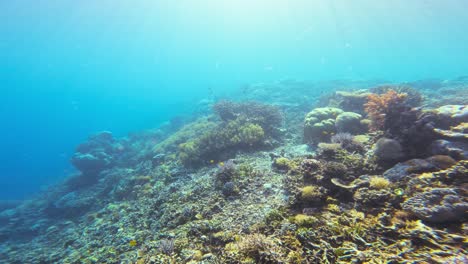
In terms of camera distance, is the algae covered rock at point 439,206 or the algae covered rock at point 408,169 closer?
the algae covered rock at point 439,206

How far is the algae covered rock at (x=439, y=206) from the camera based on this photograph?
3312mm

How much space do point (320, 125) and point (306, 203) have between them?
6.39 metres

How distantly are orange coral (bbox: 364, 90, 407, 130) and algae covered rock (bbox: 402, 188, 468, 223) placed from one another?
4.06 metres

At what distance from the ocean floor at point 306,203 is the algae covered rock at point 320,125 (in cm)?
5

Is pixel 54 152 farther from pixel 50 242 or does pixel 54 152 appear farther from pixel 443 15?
pixel 443 15

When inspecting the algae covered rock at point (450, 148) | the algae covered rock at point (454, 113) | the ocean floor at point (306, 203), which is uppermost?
the algae covered rock at point (454, 113)

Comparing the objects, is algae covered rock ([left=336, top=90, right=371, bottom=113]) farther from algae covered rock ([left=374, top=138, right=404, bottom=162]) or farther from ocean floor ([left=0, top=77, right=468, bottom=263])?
algae covered rock ([left=374, top=138, right=404, bottom=162])

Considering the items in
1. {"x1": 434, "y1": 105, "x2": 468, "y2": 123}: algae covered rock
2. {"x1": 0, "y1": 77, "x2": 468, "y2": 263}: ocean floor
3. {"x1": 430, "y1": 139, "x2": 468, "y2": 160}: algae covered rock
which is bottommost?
{"x1": 0, "y1": 77, "x2": 468, "y2": 263}: ocean floor

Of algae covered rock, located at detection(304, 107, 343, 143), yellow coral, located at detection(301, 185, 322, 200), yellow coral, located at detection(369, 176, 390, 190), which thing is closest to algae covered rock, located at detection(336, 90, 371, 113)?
algae covered rock, located at detection(304, 107, 343, 143)

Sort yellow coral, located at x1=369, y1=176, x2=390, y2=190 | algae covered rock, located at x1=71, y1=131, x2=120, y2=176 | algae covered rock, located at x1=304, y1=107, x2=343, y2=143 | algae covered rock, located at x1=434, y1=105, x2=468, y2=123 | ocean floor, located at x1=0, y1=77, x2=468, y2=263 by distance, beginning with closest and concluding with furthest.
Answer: ocean floor, located at x1=0, y1=77, x2=468, y2=263 < yellow coral, located at x1=369, y1=176, x2=390, y2=190 < algae covered rock, located at x1=434, y1=105, x2=468, y2=123 < algae covered rock, located at x1=304, y1=107, x2=343, y2=143 < algae covered rock, located at x1=71, y1=131, x2=120, y2=176

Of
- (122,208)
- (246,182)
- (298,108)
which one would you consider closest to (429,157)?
(246,182)

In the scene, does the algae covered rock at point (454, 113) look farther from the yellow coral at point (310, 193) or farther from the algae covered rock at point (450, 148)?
the yellow coral at point (310, 193)

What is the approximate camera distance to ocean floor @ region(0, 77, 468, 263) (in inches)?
135

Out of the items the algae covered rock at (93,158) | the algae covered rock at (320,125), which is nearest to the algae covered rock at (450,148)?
the algae covered rock at (320,125)
